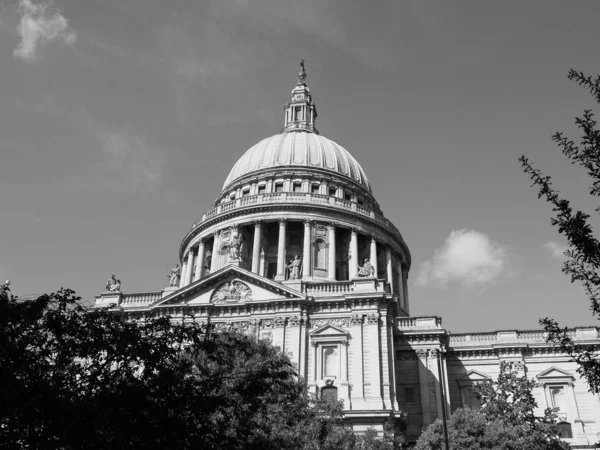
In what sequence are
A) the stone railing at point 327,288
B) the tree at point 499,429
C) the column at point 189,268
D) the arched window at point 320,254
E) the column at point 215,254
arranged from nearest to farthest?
the tree at point 499,429
the stone railing at point 327,288
the arched window at point 320,254
the column at point 215,254
the column at point 189,268

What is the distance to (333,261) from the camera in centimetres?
5884

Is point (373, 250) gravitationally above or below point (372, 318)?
Result: above

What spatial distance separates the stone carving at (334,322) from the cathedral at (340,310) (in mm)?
74

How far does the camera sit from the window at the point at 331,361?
4112 cm

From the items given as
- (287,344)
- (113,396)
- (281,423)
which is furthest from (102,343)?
(287,344)

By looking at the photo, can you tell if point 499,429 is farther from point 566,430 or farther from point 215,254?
point 215,254

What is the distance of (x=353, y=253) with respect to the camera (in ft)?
196

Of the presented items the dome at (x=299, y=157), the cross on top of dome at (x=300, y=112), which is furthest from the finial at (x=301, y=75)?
the dome at (x=299, y=157)

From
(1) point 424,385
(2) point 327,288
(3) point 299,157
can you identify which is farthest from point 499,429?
(3) point 299,157

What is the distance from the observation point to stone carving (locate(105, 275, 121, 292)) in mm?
48662

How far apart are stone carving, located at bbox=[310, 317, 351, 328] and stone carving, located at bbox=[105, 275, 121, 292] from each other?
1664 centimetres

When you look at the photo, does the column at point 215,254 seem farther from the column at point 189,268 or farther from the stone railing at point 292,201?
the column at point 189,268

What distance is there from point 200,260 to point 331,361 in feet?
83.0

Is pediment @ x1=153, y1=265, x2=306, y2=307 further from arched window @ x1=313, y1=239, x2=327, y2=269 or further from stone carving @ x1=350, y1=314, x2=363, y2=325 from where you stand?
arched window @ x1=313, y1=239, x2=327, y2=269
